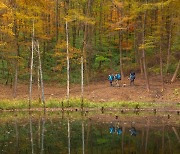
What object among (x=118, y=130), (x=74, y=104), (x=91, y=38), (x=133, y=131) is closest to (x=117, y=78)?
(x=74, y=104)

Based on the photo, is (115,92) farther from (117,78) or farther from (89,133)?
(89,133)

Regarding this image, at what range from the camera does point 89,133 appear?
814 inches

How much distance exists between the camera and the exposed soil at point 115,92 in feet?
107

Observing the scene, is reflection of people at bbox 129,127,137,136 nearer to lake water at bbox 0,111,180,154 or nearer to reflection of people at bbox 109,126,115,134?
lake water at bbox 0,111,180,154

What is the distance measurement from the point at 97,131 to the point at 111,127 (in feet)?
4.91

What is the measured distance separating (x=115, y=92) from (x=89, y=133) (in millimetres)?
13994

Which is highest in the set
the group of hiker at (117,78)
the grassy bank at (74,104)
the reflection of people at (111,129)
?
the group of hiker at (117,78)

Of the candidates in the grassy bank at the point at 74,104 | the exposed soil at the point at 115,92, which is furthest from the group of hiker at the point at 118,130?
the exposed soil at the point at 115,92

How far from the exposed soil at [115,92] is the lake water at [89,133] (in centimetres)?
529

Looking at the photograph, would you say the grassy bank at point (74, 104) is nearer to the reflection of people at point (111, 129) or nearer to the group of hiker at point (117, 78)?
the group of hiker at point (117, 78)

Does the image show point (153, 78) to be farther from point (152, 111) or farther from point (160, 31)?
point (152, 111)

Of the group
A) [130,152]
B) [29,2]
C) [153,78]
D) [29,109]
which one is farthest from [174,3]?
[130,152]

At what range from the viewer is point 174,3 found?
33219 millimetres

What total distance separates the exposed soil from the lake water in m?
5.29
